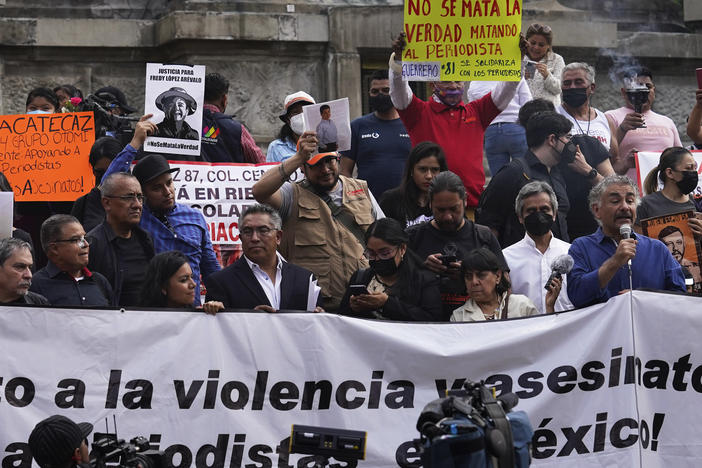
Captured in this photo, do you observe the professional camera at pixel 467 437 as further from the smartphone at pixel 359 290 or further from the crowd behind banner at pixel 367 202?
the smartphone at pixel 359 290

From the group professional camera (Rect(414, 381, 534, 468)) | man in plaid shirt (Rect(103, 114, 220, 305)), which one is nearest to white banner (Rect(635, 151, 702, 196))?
man in plaid shirt (Rect(103, 114, 220, 305))

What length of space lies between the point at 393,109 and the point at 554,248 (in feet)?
7.95

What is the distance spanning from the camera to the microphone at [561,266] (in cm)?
859

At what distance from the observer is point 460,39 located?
424 inches

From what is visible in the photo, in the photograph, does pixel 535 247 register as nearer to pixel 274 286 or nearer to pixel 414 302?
pixel 414 302

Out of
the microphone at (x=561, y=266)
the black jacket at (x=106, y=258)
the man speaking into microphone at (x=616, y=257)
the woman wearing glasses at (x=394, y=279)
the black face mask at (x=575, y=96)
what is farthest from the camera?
the black face mask at (x=575, y=96)

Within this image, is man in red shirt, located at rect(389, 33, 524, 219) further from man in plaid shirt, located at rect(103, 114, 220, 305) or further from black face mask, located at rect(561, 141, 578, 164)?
man in plaid shirt, located at rect(103, 114, 220, 305)

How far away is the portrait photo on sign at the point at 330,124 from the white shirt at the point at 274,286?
1.35 m

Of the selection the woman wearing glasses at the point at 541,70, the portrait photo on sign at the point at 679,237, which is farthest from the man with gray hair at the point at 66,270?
the woman wearing glasses at the point at 541,70

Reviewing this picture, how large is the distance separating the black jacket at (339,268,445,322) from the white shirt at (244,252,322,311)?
0.17 metres

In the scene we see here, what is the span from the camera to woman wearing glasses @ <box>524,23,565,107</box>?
Answer: 1235cm

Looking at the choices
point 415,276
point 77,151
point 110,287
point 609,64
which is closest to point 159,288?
point 110,287

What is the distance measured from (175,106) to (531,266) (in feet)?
10.1

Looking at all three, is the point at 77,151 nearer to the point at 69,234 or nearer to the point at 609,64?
the point at 69,234
